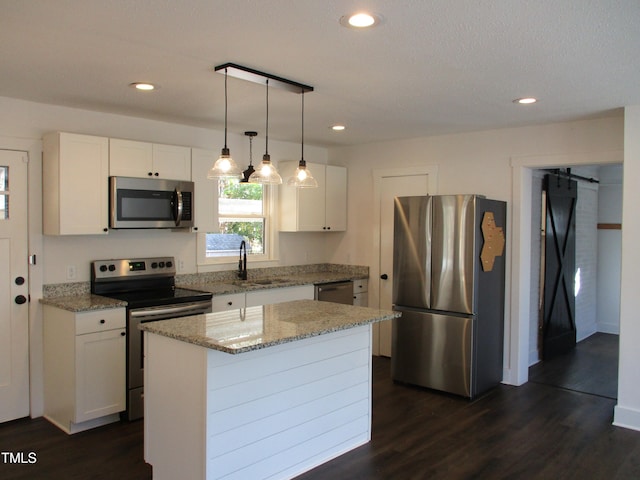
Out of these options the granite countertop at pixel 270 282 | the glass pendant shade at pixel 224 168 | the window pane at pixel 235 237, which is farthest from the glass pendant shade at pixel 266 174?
the window pane at pixel 235 237

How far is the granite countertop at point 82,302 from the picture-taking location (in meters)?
3.59

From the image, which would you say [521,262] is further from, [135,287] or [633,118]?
Result: [135,287]

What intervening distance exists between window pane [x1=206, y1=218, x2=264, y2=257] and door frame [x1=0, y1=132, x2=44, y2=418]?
61.9 inches

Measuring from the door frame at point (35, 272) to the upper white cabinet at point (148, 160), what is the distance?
54 cm

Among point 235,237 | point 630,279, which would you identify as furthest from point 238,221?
point 630,279

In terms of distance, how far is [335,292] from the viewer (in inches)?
217

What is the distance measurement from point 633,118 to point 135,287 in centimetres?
408

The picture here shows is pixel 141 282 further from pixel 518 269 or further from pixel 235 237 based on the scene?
pixel 518 269

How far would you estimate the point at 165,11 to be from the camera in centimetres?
221

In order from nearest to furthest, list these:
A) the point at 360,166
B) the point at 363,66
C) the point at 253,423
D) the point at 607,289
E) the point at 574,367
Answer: the point at 253,423
the point at 363,66
the point at 574,367
the point at 360,166
the point at 607,289

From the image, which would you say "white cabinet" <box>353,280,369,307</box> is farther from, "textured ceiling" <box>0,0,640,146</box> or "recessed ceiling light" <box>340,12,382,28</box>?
"recessed ceiling light" <box>340,12,382,28</box>

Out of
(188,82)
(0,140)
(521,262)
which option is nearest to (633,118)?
(521,262)

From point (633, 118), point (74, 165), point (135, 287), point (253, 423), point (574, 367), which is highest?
point (633, 118)

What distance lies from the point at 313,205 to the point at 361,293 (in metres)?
1.12
